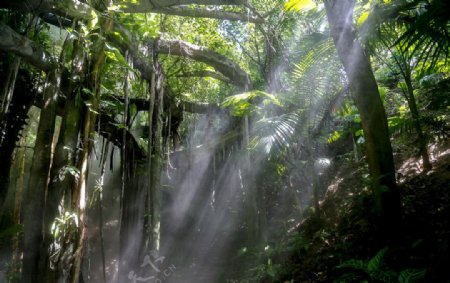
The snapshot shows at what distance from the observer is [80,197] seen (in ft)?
10.5

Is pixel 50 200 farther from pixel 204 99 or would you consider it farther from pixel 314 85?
pixel 204 99

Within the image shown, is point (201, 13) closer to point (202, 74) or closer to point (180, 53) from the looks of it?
point (180, 53)

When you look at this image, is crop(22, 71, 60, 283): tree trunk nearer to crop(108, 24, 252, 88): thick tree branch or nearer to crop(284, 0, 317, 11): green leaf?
crop(108, 24, 252, 88): thick tree branch

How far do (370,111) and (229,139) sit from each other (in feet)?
13.9

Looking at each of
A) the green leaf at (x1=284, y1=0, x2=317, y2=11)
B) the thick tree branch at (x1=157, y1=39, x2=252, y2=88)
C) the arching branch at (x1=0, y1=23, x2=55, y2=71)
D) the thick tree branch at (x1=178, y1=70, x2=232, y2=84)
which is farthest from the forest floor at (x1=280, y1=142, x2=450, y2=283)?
the arching branch at (x1=0, y1=23, x2=55, y2=71)

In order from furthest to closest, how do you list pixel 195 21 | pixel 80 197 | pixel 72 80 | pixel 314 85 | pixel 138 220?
pixel 195 21 < pixel 138 220 < pixel 314 85 < pixel 72 80 < pixel 80 197

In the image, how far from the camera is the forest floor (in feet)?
8.34

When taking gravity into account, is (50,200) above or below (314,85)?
below

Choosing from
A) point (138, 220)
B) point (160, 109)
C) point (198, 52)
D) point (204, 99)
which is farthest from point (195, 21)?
point (138, 220)

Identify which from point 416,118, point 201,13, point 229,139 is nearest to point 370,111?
point 416,118

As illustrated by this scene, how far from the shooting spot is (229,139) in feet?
23.7

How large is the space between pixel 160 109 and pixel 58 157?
188cm

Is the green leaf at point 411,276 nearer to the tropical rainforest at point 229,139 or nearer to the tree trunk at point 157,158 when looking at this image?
the tropical rainforest at point 229,139

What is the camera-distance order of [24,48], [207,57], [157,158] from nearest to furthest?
[24,48] → [157,158] → [207,57]
